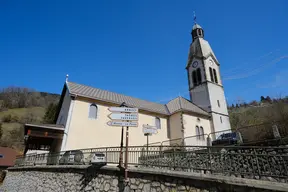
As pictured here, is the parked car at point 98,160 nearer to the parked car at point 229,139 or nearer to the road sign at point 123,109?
the road sign at point 123,109

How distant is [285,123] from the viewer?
11406mm

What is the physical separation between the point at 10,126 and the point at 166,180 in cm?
6311

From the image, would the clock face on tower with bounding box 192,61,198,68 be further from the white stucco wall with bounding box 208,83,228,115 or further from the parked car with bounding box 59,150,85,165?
the parked car with bounding box 59,150,85,165

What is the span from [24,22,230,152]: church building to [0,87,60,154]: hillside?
1327 inches

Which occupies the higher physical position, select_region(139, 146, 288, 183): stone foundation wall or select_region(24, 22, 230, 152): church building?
select_region(24, 22, 230, 152): church building

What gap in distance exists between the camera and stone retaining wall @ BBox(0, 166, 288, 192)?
14.4ft

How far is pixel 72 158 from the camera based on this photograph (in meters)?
10.9

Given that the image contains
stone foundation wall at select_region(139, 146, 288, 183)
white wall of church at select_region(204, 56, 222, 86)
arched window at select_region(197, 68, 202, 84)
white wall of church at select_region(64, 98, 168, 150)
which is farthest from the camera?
arched window at select_region(197, 68, 202, 84)

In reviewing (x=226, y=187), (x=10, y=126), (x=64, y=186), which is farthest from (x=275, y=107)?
(x=10, y=126)

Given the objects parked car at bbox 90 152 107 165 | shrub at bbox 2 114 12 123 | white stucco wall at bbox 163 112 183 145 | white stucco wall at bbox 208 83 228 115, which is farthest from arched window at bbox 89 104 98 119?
shrub at bbox 2 114 12 123

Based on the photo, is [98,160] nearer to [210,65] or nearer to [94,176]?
[94,176]

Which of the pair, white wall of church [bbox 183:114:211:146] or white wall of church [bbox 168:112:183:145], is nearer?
white wall of church [bbox 183:114:211:146]

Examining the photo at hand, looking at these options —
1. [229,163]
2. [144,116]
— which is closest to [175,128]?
[144,116]

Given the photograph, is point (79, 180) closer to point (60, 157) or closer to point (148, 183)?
point (60, 157)
